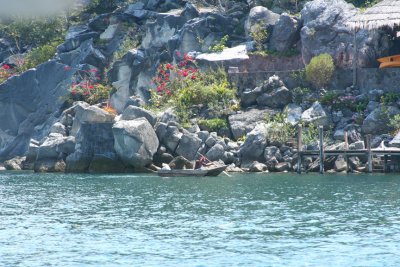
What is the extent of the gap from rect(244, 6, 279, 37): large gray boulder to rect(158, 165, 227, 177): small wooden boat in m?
19.5

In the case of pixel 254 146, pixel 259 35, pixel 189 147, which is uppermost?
pixel 259 35

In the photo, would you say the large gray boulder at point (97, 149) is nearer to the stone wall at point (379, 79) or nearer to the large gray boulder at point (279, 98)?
the large gray boulder at point (279, 98)

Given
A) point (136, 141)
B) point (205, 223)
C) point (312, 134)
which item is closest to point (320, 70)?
point (312, 134)

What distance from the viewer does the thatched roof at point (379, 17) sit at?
69.9 m

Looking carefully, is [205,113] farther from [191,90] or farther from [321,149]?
[321,149]

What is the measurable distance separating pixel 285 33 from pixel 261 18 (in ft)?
13.8

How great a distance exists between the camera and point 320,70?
71750mm

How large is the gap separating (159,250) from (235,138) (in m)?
38.4

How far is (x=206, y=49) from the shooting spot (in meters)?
81.9

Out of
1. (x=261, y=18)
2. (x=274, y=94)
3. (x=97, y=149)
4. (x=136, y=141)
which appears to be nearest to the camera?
(x=136, y=141)

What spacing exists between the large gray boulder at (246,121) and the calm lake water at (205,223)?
1130 centimetres

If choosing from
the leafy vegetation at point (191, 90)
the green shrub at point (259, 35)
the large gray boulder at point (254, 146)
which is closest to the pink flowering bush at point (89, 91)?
the leafy vegetation at point (191, 90)

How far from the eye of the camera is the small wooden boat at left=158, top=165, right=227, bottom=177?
63.6 metres

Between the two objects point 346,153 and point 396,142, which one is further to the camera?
point 346,153
